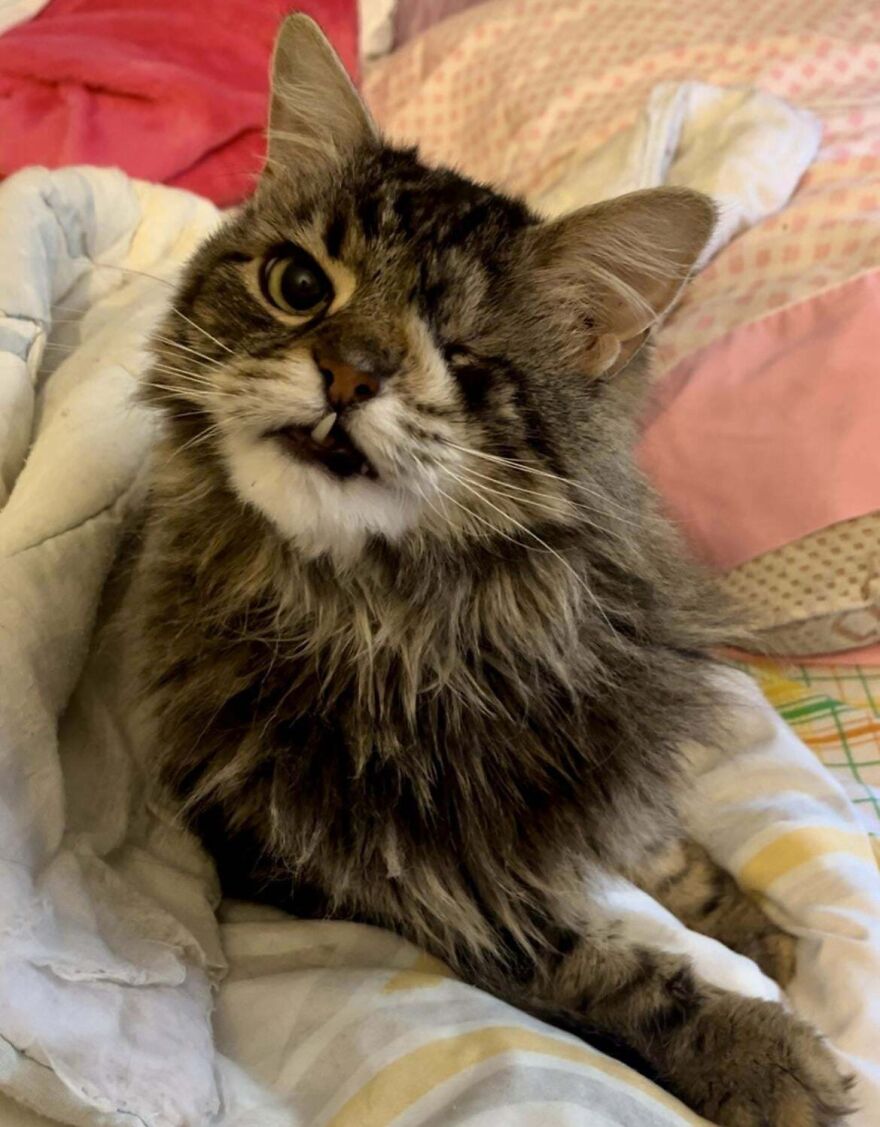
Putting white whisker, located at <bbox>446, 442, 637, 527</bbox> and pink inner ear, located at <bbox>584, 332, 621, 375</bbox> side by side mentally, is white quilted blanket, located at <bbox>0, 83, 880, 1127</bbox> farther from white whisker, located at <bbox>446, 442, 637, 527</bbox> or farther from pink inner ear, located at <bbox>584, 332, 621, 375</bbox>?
pink inner ear, located at <bbox>584, 332, 621, 375</bbox>

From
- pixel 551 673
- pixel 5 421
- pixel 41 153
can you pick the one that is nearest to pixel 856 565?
pixel 551 673

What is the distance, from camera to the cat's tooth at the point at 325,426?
2.89 ft

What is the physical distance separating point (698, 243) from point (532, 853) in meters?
0.68

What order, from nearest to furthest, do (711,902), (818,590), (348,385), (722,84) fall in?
(348,385) → (711,902) → (818,590) → (722,84)

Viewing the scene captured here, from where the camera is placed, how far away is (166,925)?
3.32ft

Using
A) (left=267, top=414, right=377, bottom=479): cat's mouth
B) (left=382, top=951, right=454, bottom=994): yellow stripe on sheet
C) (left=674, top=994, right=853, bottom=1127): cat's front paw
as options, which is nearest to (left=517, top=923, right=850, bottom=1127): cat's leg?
(left=674, top=994, right=853, bottom=1127): cat's front paw

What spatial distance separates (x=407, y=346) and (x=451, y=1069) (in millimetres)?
696

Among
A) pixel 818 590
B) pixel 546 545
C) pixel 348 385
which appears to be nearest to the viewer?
pixel 348 385

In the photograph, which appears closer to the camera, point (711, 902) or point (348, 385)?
point (348, 385)

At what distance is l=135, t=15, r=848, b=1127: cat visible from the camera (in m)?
0.96

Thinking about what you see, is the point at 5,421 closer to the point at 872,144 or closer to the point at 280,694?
the point at 280,694

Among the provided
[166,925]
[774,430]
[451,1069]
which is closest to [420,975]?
[451,1069]

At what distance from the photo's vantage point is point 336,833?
1.03m

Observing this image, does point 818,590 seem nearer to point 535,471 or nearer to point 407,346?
point 535,471
